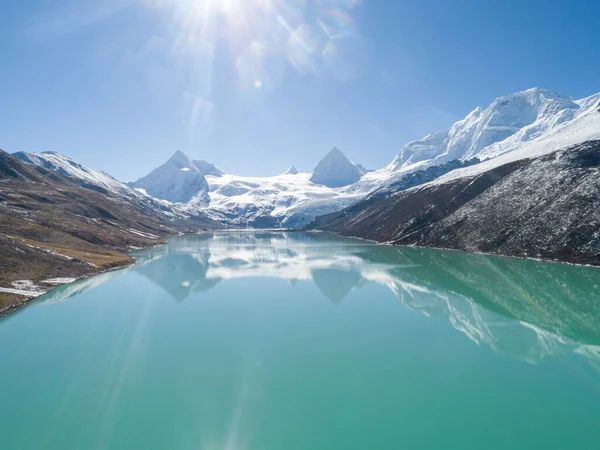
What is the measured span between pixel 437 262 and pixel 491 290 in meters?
36.0

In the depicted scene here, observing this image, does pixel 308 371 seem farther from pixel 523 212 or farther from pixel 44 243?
pixel 523 212

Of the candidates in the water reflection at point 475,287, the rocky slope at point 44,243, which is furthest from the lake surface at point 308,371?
the rocky slope at point 44,243

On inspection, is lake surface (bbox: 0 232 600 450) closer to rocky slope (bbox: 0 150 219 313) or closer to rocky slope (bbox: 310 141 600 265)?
rocky slope (bbox: 0 150 219 313)

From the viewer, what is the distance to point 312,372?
2728cm

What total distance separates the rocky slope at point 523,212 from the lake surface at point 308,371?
33967 millimetres

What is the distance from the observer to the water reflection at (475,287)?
35.9 metres

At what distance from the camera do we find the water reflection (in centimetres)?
3594

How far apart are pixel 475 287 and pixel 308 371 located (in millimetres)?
45145

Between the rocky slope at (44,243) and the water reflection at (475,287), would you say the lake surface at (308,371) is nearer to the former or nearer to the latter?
the water reflection at (475,287)

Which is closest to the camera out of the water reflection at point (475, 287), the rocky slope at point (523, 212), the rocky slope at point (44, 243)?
the water reflection at point (475, 287)

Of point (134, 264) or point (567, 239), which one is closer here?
point (567, 239)

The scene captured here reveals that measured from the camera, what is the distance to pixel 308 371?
27.5 m

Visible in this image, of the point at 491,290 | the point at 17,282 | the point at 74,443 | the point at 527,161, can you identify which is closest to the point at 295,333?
the point at 74,443

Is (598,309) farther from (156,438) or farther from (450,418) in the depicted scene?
(156,438)
